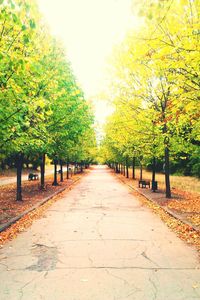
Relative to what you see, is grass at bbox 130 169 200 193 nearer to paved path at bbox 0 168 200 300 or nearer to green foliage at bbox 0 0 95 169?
green foliage at bbox 0 0 95 169

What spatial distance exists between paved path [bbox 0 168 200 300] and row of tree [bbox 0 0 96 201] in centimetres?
341

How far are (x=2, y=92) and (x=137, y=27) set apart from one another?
9.50 meters

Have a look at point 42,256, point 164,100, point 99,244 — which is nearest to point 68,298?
point 42,256

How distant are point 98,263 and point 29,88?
5750mm

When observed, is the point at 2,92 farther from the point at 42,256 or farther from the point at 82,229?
the point at 82,229

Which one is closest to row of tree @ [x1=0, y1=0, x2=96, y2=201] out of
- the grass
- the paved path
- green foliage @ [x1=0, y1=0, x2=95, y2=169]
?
green foliage @ [x1=0, y1=0, x2=95, y2=169]

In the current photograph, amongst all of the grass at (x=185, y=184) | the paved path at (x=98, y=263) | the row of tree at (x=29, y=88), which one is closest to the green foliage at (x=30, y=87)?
the row of tree at (x=29, y=88)

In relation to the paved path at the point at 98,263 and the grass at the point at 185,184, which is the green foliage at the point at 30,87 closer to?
the paved path at the point at 98,263

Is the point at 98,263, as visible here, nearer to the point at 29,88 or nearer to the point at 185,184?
the point at 29,88

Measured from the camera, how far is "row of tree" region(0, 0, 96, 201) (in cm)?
573

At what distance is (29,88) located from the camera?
9.25 metres

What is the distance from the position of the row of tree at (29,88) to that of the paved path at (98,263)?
11.2 feet

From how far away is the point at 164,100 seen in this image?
17641mm

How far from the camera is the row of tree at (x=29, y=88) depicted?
5.73 meters
